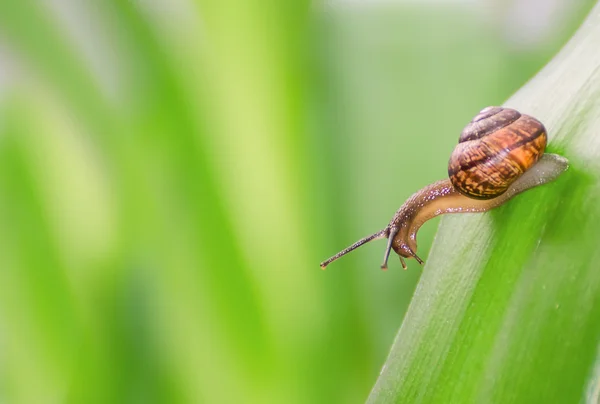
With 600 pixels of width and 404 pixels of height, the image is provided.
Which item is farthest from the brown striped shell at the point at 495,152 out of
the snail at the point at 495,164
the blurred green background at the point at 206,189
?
the blurred green background at the point at 206,189

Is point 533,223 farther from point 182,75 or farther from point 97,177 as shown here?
point 97,177

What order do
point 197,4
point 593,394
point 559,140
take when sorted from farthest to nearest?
point 197,4
point 559,140
point 593,394

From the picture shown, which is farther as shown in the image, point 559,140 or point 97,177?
point 97,177

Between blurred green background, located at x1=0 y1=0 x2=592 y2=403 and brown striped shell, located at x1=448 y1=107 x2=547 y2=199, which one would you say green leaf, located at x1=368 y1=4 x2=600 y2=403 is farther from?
blurred green background, located at x1=0 y1=0 x2=592 y2=403

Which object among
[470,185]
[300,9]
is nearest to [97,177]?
[300,9]

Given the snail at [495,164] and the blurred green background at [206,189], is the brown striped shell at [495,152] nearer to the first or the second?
the snail at [495,164]

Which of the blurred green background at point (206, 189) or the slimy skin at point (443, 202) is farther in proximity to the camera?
the blurred green background at point (206, 189)

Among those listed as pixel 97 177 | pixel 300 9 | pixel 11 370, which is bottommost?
pixel 11 370

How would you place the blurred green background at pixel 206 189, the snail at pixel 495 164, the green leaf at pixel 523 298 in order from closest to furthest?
the green leaf at pixel 523 298 → the snail at pixel 495 164 → the blurred green background at pixel 206 189

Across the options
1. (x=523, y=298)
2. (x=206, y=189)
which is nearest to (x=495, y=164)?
(x=523, y=298)
